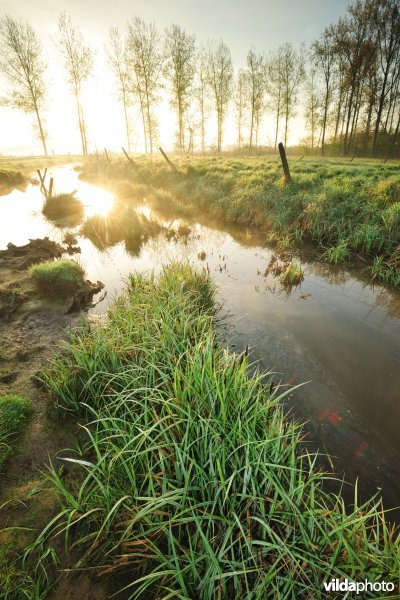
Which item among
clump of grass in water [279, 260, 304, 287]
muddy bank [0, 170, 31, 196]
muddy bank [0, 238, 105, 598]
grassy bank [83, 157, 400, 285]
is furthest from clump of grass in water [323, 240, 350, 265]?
muddy bank [0, 170, 31, 196]

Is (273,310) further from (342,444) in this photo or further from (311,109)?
(311,109)

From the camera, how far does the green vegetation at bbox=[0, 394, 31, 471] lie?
102 inches

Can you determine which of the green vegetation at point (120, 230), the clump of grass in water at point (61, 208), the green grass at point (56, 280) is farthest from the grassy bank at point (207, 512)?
the clump of grass in water at point (61, 208)

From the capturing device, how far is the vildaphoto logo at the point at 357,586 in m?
1.50

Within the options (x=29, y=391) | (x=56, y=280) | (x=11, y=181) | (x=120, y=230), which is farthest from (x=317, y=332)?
(x=11, y=181)

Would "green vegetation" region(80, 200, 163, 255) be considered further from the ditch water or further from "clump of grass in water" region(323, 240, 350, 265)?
"clump of grass in water" region(323, 240, 350, 265)

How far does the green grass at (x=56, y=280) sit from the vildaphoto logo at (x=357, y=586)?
18.7 ft

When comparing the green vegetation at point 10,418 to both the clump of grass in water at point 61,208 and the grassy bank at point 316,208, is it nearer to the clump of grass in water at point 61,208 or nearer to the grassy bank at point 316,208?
the grassy bank at point 316,208

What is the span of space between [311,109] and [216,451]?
48730mm

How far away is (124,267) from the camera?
7562 millimetres

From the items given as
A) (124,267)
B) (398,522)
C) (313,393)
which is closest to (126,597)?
(398,522)

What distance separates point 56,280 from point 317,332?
210 inches

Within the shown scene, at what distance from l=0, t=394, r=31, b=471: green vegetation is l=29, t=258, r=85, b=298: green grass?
3.02 m

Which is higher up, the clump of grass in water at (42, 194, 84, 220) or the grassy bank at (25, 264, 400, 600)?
the clump of grass in water at (42, 194, 84, 220)
